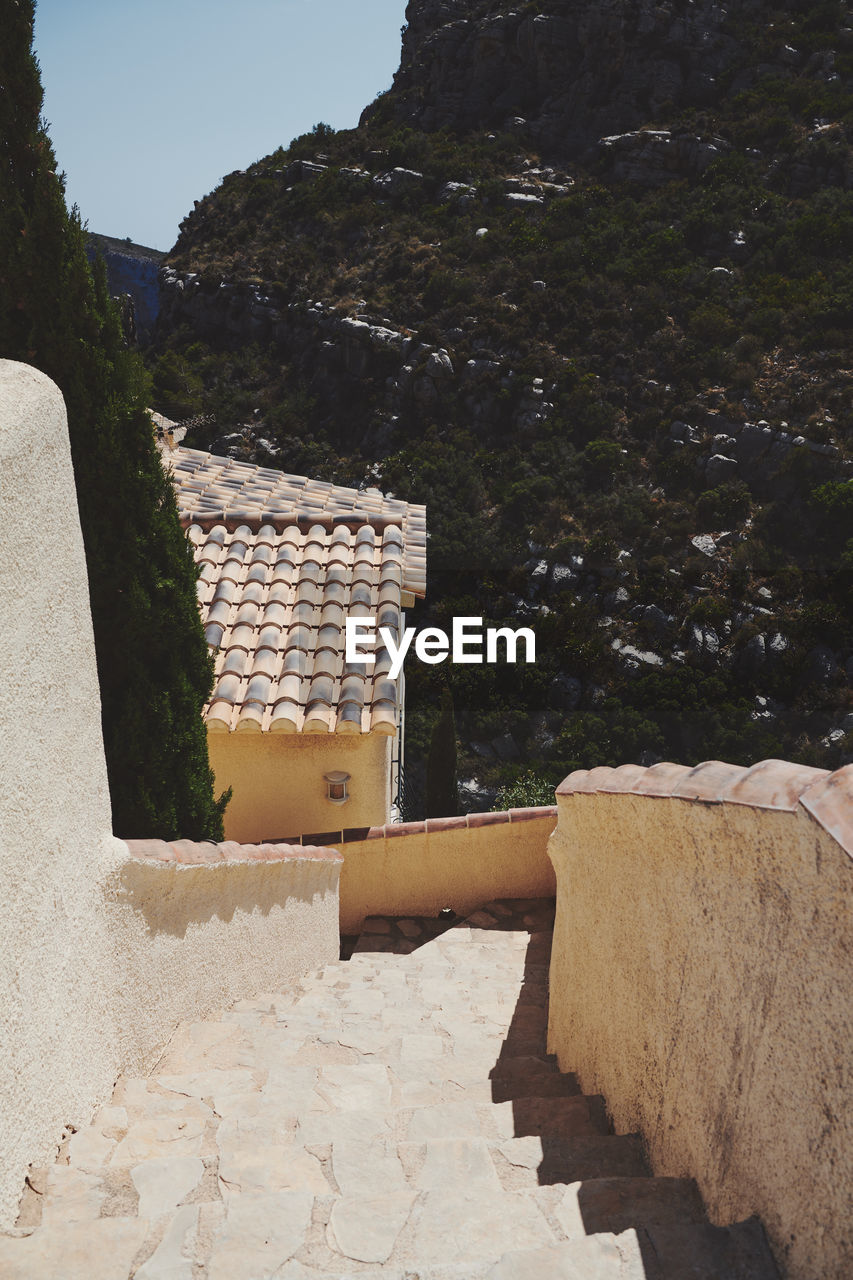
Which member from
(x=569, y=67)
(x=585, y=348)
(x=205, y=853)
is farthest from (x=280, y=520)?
(x=569, y=67)

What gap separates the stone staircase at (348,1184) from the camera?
1.90 metres

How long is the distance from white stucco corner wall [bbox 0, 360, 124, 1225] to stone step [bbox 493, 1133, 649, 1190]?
141 cm

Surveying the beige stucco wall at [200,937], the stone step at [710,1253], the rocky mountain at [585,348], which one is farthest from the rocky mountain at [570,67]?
the stone step at [710,1253]

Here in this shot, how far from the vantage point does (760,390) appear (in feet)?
114

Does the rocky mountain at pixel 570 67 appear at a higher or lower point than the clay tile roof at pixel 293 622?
higher

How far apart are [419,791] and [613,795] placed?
22.7 meters

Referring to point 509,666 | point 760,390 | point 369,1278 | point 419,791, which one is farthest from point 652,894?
point 760,390

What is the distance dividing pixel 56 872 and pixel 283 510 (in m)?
8.46

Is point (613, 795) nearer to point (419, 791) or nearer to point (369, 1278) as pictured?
point (369, 1278)

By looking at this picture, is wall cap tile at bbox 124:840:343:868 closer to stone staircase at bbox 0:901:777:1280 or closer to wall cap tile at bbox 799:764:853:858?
stone staircase at bbox 0:901:777:1280

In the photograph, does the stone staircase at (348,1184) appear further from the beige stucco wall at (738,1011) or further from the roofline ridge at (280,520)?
the roofline ridge at (280,520)

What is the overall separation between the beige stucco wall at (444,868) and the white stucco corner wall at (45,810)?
18.2ft

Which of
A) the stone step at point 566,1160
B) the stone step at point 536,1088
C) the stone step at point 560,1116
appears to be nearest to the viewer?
the stone step at point 566,1160

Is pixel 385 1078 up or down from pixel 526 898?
up
